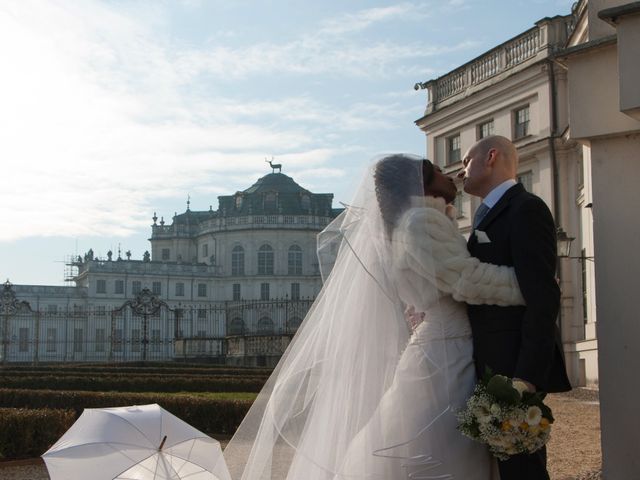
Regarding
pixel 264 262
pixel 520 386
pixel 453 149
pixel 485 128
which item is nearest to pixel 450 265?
pixel 520 386

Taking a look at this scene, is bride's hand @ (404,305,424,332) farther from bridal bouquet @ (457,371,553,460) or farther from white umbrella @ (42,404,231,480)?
white umbrella @ (42,404,231,480)

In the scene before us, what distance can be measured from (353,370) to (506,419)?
2.87ft

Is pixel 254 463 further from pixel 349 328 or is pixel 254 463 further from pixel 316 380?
pixel 349 328

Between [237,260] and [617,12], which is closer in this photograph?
[617,12]

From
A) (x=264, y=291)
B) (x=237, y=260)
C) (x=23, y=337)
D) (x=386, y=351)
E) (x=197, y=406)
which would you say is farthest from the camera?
(x=237, y=260)

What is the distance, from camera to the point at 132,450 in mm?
6426

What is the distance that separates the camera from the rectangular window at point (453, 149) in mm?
31766

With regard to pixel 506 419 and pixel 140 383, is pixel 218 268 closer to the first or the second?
pixel 140 383

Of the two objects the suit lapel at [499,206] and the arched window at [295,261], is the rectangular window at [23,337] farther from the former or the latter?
the suit lapel at [499,206]

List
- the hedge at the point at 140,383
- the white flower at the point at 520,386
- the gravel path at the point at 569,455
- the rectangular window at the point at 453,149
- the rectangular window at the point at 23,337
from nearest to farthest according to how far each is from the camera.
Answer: the white flower at the point at 520,386
the gravel path at the point at 569,455
the hedge at the point at 140,383
the rectangular window at the point at 453,149
the rectangular window at the point at 23,337

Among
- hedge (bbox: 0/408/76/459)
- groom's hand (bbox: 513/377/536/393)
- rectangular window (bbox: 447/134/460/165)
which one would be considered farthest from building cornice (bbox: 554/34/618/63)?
rectangular window (bbox: 447/134/460/165)

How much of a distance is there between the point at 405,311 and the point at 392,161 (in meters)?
0.73

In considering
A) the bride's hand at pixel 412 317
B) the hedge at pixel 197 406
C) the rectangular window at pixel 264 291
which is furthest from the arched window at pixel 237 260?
the bride's hand at pixel 412 317

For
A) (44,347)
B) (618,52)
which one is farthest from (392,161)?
(44,347)
